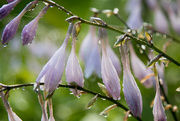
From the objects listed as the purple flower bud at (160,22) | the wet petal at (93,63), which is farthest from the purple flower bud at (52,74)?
the purple flower bud at (160,22)

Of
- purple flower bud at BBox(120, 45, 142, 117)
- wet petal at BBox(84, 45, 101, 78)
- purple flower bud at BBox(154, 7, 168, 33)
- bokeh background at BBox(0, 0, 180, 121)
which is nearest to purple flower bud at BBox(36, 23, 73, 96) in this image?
purple flower bud at BBox(120, 45, 142, 117)

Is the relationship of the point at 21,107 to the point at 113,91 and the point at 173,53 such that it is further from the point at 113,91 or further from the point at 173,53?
→ the point at 173,53

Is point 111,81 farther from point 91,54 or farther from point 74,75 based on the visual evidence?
point 91,54

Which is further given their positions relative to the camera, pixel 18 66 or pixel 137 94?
pixel 18 66

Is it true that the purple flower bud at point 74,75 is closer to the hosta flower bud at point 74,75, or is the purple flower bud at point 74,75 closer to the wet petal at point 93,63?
the hosta flower bud at point 74,75

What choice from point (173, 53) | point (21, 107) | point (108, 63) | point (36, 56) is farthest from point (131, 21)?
point (108, 63)


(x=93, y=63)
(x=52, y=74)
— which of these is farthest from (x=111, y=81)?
(x=93, y=63)
